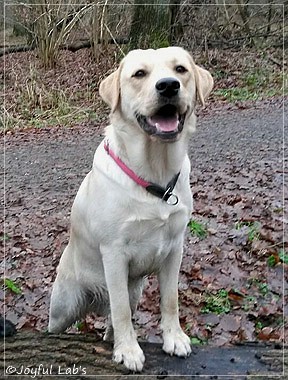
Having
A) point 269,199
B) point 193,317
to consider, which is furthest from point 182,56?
point 269,199

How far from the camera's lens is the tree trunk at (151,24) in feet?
43.3

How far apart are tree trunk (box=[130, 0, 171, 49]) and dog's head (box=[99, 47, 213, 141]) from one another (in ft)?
33.6

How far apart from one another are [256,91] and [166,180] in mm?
10607

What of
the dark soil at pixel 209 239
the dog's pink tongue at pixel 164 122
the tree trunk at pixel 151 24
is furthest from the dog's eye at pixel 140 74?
the tree trunk at pixel 151 24

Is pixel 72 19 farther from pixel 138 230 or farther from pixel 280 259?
pixel 138 230

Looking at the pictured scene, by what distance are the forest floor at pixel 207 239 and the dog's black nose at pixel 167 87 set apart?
5.65 ft

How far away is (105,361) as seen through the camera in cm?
288

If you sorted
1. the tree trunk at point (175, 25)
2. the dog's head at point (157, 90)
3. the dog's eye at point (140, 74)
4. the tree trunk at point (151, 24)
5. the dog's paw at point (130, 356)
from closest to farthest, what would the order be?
the dog's paw at point (130, 356)
the dog's head at point (157, 90)
the dog's eye at point (140, 74)
the tree trunk at point (151, 24)
the tree trunk at point (175, 25)

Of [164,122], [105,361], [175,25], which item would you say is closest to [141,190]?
[164,122]

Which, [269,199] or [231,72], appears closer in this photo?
[269,199]

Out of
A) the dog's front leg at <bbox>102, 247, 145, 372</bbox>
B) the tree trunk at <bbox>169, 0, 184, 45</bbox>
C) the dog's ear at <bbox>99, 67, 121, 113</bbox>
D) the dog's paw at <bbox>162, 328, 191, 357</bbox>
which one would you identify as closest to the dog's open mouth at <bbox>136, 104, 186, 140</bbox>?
the dog's ear at <bbox>99, 67, 121, 113</bbox>

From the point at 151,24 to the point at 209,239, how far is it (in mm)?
9269

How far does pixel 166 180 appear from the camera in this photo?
3.12 m

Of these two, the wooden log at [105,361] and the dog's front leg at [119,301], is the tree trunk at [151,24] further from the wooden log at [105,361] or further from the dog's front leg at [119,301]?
the wooden log at [105,361]
